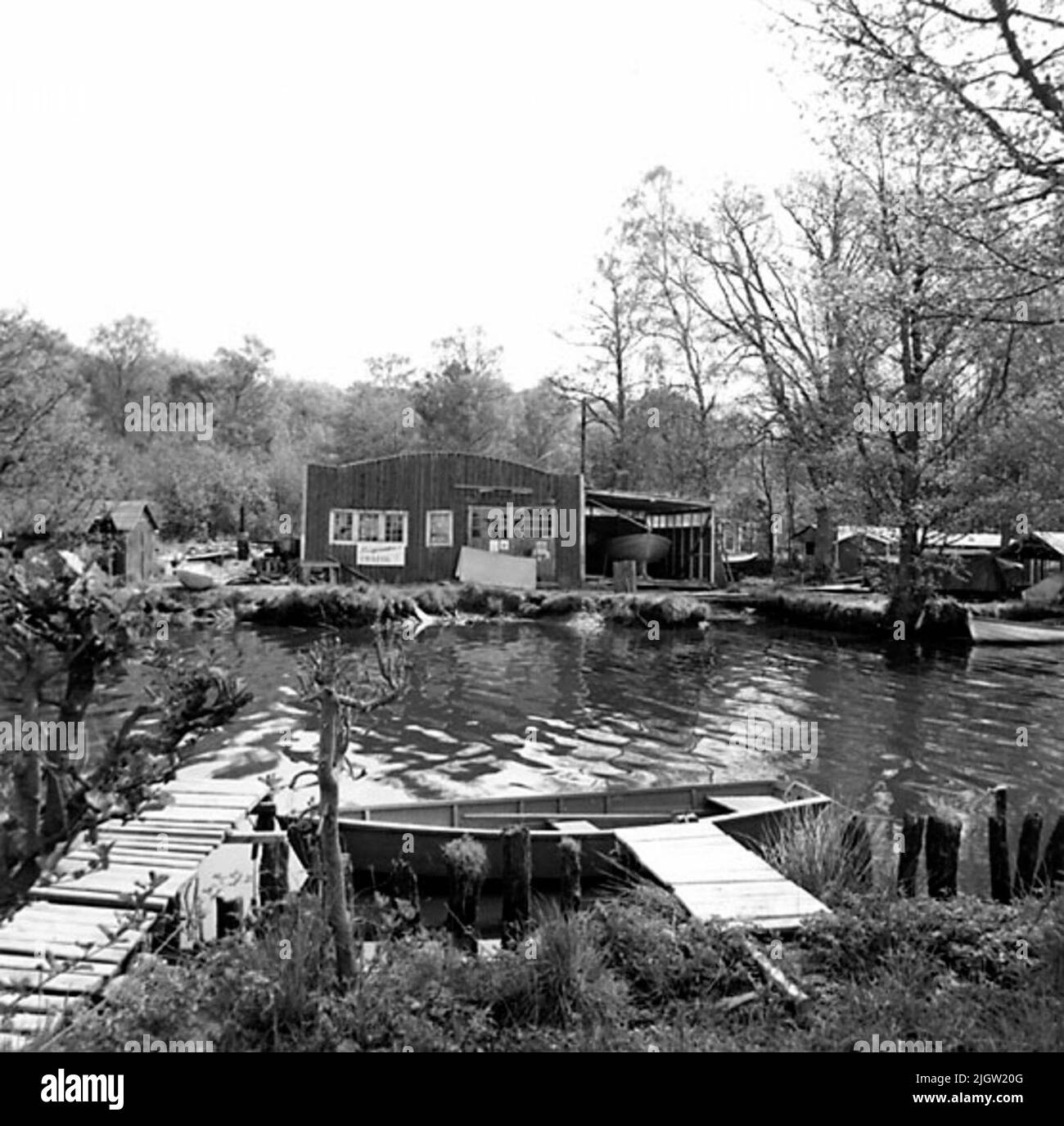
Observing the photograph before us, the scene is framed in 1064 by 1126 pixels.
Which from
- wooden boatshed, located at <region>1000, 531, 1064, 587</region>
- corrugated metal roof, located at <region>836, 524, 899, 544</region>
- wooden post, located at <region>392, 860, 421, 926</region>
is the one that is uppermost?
corrugated metal roof, located at <region>836, 524, 899, 544</region>

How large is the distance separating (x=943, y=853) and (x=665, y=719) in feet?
37.6

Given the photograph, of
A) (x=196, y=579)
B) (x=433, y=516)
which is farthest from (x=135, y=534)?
(x=433, y=516)

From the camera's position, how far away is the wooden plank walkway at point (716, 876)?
672 cm

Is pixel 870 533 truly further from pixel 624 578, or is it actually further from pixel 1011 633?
pixel 624 578

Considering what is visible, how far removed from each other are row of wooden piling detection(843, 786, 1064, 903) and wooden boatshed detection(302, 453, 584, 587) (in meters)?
30.7

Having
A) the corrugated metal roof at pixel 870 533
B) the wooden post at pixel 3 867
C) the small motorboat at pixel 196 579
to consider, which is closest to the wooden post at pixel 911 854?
the wooden post at pixel 3 867

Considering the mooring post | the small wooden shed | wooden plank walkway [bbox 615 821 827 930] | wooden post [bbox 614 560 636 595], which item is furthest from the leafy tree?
wooden plank walkway [bbox 615 821 827 930]

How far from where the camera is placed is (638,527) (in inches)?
1816

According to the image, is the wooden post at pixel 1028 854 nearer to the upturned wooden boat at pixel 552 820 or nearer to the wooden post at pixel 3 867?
the upturned wooden boat at pixel 552 820

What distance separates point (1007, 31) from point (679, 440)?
4799cm

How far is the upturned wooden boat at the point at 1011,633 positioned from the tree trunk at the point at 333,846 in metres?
30.7

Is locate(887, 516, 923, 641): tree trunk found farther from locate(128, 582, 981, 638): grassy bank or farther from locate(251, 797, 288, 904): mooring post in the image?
locate(251, 797, 288, 904): mooring post

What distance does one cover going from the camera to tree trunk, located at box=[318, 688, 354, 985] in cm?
480

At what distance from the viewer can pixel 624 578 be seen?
3825 cm
